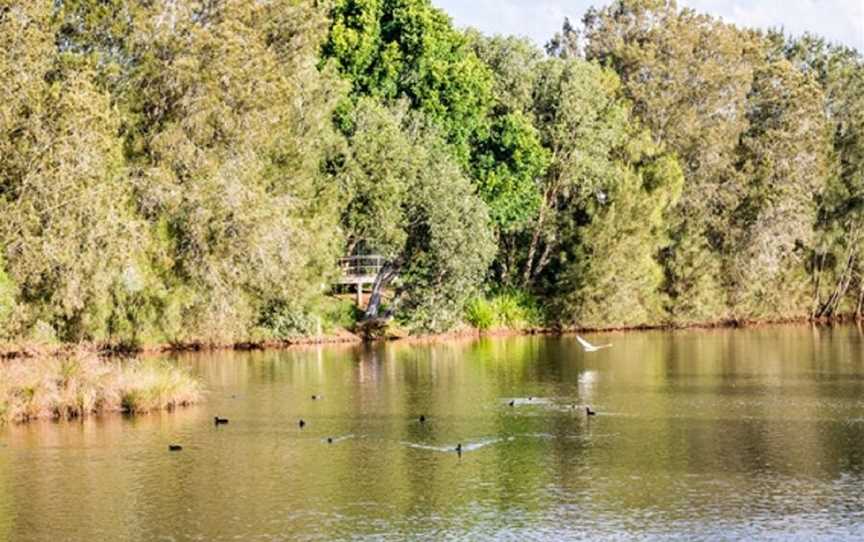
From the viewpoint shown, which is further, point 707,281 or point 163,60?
point 707,281

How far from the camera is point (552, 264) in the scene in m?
88.7

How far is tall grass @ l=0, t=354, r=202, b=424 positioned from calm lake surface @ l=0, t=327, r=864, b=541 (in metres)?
1.17

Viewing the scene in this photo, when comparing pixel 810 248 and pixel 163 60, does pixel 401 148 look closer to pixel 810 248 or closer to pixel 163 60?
pixel 163 60

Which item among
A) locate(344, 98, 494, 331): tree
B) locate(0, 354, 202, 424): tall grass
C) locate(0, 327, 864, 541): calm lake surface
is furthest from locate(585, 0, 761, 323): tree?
locate(0, 354, 202, 424): tall grass

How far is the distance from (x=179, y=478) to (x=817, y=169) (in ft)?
243

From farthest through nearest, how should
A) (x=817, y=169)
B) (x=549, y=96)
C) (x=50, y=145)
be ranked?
(x=817, y=169), (x=549, y=96), (x=50, y=145)

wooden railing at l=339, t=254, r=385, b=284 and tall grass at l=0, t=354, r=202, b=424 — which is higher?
wooden railing at l=339, t=254, r=385, b=284

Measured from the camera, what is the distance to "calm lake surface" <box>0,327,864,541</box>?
28.4m

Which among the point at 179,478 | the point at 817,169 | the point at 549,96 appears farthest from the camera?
the point at 817,169

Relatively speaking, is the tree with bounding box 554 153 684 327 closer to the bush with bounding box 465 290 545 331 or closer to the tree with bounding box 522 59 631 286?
the tree with bounding box 522 59 631 286

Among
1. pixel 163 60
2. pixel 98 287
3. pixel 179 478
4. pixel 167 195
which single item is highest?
pixel 163 60

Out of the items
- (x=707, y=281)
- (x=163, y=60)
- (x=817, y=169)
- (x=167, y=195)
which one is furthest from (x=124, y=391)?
(x=817, y=169)

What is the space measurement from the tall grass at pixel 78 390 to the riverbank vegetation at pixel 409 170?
474 centimetres

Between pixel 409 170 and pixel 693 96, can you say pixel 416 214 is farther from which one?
pixel 693 96
